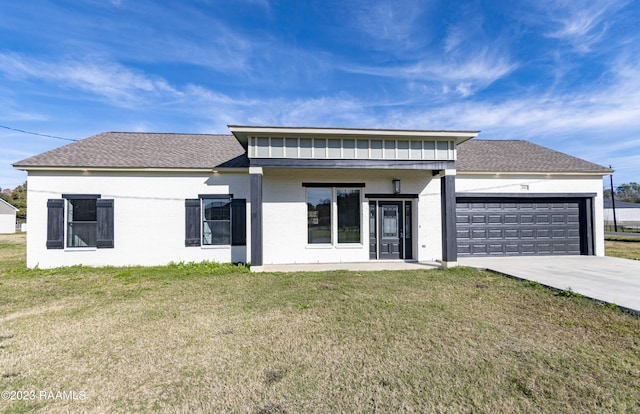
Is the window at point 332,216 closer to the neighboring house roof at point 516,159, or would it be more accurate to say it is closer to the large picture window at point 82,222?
the neighboring house roof at point 516,159

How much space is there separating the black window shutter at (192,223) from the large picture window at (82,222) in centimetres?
284

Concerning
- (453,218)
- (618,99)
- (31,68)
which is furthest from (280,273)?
(618,99)

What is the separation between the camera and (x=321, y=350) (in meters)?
3.43

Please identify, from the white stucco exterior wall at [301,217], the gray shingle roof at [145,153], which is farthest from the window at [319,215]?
the gray shingle roof at [145,153]

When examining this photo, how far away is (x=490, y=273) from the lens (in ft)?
25.4

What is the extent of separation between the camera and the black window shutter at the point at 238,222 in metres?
9.31

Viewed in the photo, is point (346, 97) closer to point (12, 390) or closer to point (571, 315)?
point (571, 315)

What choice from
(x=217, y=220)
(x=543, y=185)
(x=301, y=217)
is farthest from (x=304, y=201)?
(x=543, y=185)

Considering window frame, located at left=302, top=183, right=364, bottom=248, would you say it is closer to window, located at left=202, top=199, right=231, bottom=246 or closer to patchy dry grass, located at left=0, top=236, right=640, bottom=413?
window, located at left=202, top=199, right=231, bottom=246

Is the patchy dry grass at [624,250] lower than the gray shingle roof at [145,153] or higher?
lower

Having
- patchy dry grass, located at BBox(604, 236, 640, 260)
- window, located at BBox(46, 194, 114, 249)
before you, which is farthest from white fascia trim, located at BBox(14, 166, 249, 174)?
patchy dry grass, located at BBox(604, 236, 640, 260)

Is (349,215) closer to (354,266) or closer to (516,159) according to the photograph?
(354,266)

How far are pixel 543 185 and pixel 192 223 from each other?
1247 centimetres

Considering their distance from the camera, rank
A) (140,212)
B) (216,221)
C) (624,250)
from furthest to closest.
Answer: (624,250)
(216,221)
(140,212)
